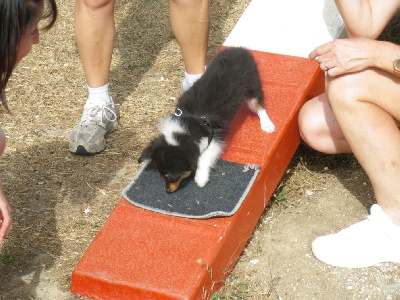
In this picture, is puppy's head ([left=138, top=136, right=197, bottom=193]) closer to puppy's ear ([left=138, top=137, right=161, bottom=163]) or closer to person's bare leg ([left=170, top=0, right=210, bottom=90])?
puppy's ear ([left=138, top=137, right=161, bottom=163])

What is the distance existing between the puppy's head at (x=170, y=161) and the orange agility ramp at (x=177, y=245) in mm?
187

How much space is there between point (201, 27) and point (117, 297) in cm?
179

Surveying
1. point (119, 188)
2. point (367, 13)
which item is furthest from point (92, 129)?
point (367, 13)

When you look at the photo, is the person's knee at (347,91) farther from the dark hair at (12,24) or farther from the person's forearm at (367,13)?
the dark hair at (12,24)

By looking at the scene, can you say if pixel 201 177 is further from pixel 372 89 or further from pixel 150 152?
pixel 372 89

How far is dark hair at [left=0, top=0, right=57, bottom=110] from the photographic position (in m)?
2.35

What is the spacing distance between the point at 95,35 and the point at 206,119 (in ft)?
3.07

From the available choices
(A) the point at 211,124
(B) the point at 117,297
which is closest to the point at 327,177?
(A) the point at 211,124

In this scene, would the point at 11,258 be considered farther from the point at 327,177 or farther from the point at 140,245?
the point at 327,177

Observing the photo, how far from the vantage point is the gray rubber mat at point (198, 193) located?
3.28 metres

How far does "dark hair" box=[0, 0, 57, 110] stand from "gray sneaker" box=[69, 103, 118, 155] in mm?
1667

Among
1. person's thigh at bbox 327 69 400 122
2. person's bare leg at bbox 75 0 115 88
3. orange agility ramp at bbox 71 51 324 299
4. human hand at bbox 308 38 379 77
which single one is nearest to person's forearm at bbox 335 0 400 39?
human hand at bbox 308 38 379 77

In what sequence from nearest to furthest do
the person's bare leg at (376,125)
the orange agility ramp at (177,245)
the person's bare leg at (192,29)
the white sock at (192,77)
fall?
the orange agility ramp at (177,245) → the person's bare leg at (376,125) → the person's bare leg at (192,29) → the white sock at (192,77)

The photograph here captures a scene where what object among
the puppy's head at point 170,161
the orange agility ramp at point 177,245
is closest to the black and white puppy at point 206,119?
the puppy's head at point 170,161
